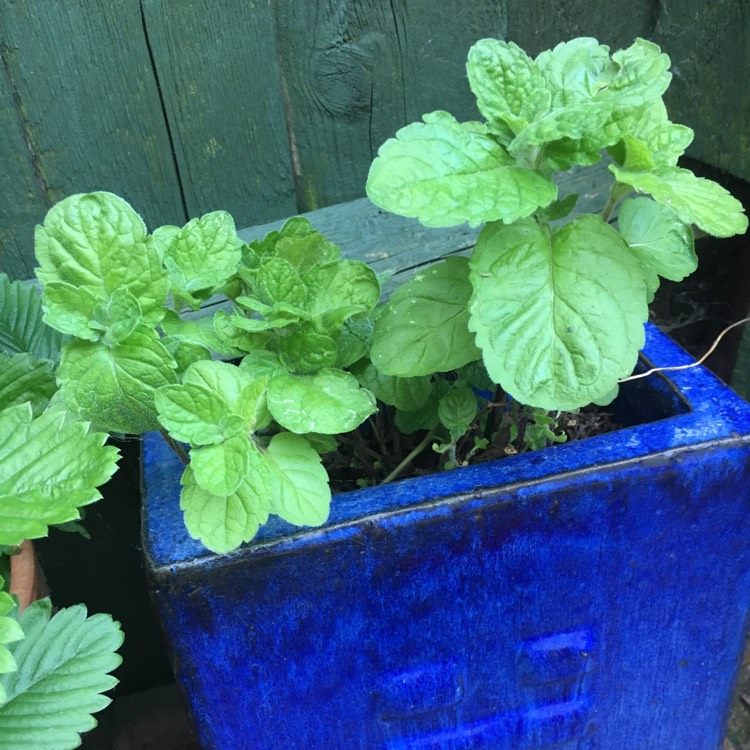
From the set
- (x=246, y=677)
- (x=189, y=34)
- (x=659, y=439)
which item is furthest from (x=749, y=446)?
(x=189, y=34)

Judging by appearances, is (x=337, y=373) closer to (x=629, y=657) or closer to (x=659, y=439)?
(x=659, y=439)

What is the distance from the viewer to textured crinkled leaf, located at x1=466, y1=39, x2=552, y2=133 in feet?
2.34

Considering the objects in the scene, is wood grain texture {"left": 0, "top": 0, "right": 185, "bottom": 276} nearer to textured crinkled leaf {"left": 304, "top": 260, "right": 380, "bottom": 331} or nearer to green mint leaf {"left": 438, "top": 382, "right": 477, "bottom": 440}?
textured crinkled leaf {"left": 304, "top": 260, "right": 380, "bottom": 331}

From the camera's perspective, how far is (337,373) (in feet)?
2.52

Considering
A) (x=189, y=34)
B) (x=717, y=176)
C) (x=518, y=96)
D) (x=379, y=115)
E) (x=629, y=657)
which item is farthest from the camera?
(x=717, y=176)

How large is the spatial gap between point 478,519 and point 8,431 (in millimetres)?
486

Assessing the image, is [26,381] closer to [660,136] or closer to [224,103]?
[224,103]

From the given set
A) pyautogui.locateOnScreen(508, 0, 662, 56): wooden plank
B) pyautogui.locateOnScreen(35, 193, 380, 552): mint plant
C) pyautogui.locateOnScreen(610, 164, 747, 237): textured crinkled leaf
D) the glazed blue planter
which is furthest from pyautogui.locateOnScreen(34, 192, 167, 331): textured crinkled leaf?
pyautogui.locateOnScreen(508, 0, 662, 56): wooden plank

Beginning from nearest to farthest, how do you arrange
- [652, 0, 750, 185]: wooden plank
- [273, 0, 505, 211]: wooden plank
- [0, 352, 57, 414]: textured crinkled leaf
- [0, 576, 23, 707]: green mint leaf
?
1. [0, 576, 23, 707]: green mint leaf
2. [0, 352, 57, 414]: textured crinkled leaf
3. [273, 0, 505, 211]: wooden plank
4. [652, 0, 750, 185]: wooden plank

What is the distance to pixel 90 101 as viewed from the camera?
1.09m

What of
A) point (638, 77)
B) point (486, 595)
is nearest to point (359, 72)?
point (638, 77)

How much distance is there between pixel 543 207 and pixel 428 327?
0.57 feet

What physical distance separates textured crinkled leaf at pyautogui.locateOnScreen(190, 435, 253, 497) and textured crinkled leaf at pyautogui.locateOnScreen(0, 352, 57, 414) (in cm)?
32

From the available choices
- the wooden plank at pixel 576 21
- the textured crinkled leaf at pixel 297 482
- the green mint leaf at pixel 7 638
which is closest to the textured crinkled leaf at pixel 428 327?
the textured crinkled leaf at pixel 297 482
